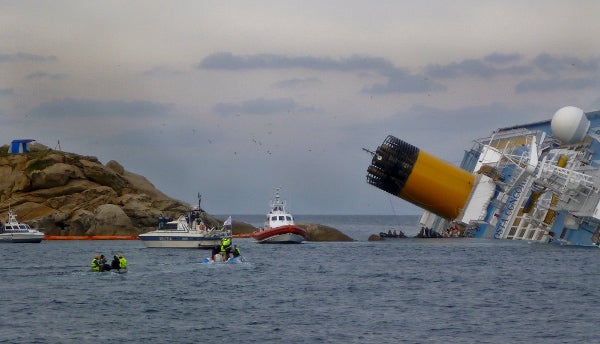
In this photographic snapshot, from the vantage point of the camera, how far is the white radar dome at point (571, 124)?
80625 mm

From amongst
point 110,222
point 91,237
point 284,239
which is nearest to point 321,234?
point 284,239

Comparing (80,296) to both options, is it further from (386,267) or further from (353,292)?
(386,267)

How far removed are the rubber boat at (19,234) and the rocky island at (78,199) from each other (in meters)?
9.09

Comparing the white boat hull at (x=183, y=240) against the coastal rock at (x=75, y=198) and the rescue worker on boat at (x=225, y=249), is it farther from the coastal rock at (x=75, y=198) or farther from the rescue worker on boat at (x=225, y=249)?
the coastal rock at (x=75, y=198)

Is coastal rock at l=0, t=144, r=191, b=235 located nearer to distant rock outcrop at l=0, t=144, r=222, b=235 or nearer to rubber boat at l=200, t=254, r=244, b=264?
distant rock outcrop at l=0, t=144, r=222, b=235

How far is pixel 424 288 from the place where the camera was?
5212 centimetres

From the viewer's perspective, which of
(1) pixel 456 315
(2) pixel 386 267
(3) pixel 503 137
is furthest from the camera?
(3) pixel 503 137

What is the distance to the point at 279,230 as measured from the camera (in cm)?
9181

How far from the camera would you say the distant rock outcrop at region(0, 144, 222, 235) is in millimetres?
105125

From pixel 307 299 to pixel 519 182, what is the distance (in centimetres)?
3762

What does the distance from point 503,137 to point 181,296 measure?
5231cm

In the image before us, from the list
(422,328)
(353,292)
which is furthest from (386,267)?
(422,328)

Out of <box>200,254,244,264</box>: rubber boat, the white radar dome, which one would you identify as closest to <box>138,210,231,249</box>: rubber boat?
<box>200,254,244,264</box>: rubber boat

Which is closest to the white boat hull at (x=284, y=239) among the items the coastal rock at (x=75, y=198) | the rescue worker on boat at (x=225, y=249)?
the coastal rock at (x=75, y=198)
